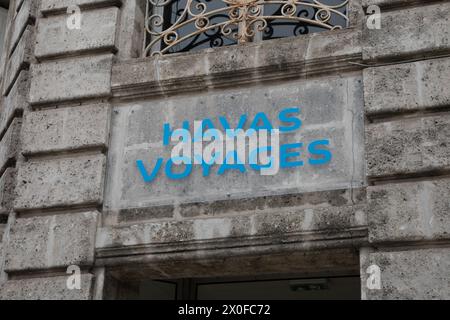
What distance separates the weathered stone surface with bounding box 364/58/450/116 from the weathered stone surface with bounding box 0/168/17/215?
3.25 m

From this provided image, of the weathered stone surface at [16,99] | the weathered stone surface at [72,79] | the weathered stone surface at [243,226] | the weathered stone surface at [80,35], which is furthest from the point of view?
the weathered stone surface at [16,99]

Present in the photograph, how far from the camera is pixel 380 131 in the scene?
7.03 m

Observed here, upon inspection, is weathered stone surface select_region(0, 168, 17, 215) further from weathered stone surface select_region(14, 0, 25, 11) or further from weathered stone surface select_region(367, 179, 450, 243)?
weathered stone surface select_region(367, 179, 450, 243)

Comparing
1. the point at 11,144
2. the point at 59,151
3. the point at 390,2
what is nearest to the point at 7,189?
the point at 11,144

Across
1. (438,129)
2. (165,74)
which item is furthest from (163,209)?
(438,129)

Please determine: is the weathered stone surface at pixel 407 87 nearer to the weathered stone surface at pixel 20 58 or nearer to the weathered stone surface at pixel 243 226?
the weathered stone surface at pixel 243 226

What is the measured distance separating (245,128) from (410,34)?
60.2 inches

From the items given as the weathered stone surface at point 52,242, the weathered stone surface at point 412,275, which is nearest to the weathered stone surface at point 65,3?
the weathered stone surface at point 52,242

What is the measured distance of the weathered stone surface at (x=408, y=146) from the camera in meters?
6.77

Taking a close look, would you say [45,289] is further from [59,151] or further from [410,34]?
[410,34]

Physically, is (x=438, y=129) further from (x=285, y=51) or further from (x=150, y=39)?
(x=150, y=39)

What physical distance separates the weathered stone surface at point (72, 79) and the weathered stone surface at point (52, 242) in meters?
1.13

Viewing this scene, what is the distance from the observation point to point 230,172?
7406mm

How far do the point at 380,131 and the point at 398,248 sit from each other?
0.95 meters
